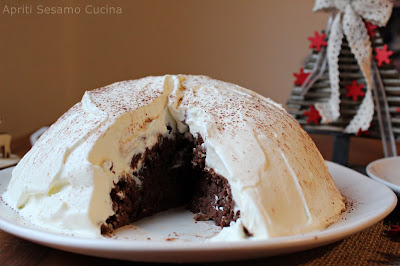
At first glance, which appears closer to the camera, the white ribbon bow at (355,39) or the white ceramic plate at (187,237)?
the white ceramic plate at (187,237)

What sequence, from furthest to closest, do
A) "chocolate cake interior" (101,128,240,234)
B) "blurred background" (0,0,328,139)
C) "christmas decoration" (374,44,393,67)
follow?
"blurred background" (0,0,328,139)
"christmas decoration" (374,44,393,67)
"chocolate cake interior" (101,128,240,234)

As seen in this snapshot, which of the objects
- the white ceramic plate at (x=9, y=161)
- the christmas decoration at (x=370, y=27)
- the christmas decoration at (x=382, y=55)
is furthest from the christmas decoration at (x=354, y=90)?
the white ceramic plate at (x=9, y=161)

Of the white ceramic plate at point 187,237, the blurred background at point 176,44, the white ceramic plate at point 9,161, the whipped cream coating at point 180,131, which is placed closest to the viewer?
the white ceramic plate at point 187,237

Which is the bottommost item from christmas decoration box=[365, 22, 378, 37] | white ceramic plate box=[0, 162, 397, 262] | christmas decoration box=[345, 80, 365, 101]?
white ceramic plate box=[0, 162, 397, 262]

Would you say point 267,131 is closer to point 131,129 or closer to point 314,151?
point 314,151

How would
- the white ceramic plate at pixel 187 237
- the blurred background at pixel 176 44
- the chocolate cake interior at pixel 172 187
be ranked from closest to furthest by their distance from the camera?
the white ceramic plate at pixel 187 237, the chocolate cake interior at pixel 172 187, the blurred background at pixel 176 44

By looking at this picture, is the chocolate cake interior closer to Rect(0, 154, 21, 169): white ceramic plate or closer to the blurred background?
Answer: Rect(0, 154, 21, 169): white ceramic plate

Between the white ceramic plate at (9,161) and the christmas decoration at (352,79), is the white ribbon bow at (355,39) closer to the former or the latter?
the christmas decoration at (352,79)

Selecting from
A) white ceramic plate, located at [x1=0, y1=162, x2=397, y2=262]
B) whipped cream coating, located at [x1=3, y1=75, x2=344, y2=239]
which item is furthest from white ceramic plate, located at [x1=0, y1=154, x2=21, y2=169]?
whipped cream coating, located at [x1=3, y1=75, x2=344, y2=239]
